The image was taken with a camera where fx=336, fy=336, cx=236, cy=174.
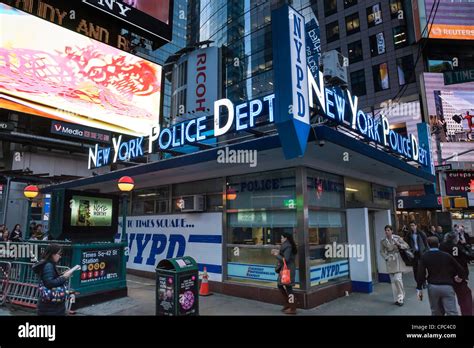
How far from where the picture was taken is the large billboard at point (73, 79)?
63.0ft

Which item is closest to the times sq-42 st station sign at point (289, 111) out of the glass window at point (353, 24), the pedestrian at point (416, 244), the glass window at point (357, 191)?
the glass window at point (357, 191)

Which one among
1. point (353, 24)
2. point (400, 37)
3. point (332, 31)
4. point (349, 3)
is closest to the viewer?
point (400, 37)

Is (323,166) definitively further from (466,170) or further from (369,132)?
(466,170)

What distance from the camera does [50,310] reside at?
4922mm

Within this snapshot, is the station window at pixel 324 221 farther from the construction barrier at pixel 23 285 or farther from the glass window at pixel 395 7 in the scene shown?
the glass window at pixel 395 7

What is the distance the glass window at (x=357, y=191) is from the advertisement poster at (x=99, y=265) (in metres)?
7.12

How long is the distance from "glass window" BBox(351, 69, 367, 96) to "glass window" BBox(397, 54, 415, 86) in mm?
3489

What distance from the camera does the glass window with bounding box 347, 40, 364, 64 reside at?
1427 inches

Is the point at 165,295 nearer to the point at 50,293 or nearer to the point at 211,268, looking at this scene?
the point at 50,293

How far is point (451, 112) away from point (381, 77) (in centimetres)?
738

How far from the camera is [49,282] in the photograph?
195 inches

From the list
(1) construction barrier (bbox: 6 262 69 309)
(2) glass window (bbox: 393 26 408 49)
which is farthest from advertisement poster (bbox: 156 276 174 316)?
(2) glass window (bbox: 393 26 408 49)

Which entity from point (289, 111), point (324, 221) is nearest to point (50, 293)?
point (289, 111)

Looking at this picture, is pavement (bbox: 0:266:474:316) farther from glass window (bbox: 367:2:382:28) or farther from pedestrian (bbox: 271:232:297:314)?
glass window (bbox: 367:2:382:28)
